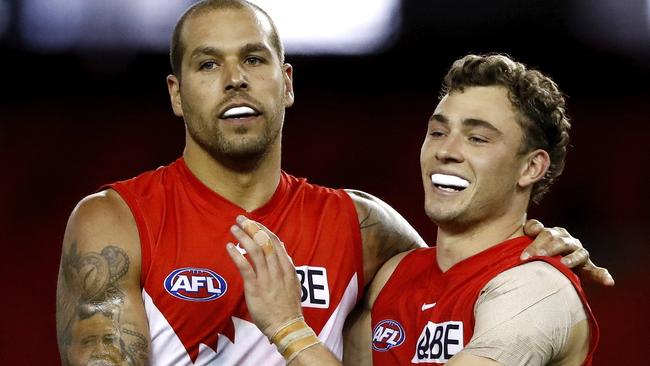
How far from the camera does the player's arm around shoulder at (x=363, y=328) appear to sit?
3449 mm

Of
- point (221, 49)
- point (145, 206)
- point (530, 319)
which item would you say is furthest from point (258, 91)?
point (530, 319)

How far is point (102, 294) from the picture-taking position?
3.04m

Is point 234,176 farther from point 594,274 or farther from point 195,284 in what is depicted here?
point 594,274

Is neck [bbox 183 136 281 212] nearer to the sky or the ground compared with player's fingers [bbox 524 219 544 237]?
nearer to the sky

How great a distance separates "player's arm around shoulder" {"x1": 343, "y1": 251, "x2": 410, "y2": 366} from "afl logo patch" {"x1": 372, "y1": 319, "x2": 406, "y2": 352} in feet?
0.53

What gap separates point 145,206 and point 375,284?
2.53ft

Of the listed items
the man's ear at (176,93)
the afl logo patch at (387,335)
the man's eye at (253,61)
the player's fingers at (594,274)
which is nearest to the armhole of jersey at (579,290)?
the player's fingers at (594,274)

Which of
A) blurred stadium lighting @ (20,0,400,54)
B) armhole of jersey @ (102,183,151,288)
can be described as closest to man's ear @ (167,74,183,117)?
armhole of jersey @ (102,183,151,288)

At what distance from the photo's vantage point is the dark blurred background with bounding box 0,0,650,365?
20.5 feet

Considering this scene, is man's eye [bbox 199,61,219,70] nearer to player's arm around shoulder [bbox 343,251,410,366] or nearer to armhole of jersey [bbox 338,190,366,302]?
armhole of jersey [bbox 338,190,366,302]

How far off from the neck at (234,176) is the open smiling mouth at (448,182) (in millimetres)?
523

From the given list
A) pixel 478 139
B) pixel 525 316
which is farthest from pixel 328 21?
pixel 525 316

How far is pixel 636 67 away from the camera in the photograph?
6641mm

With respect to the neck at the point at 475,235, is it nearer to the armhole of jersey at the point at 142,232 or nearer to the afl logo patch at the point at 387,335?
the afl logo patch at the point at 387,335
